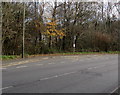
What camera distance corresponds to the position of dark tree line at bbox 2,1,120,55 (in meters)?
24.4

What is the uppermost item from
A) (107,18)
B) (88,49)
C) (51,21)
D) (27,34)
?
(107,18)

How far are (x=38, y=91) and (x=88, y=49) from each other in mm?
34007

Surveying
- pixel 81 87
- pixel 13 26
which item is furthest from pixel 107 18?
pixel 81 87

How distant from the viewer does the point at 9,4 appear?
23078 mm

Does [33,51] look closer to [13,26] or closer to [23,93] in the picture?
[13,26]

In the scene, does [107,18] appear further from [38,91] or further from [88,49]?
[38,91]

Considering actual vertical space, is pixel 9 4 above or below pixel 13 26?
above

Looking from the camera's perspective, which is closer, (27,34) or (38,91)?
(38,91)

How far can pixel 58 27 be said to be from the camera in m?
35.1

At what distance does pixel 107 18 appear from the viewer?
51.1 m

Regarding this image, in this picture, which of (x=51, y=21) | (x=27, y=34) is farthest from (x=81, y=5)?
(x=27, y=34)

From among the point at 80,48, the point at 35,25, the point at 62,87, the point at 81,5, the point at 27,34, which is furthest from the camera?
the point at 80,48

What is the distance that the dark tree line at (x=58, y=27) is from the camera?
24423mm

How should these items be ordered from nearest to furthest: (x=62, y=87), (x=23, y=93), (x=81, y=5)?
(x=23, y=93)
(x=62, y=87)
(x=81, y=5)
